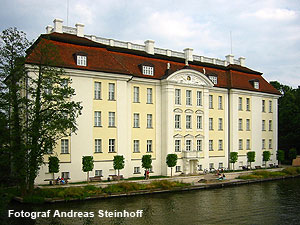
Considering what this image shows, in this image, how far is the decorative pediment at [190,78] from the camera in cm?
3869

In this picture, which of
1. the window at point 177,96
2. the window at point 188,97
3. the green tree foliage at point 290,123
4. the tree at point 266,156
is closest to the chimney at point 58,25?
the window at point 177,96

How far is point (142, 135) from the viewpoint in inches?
1459

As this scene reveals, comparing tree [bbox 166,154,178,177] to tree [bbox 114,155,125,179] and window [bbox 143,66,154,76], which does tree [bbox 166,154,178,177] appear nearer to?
tree [bbox 114,155,125,179]

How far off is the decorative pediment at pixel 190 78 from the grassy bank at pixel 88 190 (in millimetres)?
12756

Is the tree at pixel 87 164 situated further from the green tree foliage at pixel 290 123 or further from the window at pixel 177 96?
the green tree foliage at pixel 290 123

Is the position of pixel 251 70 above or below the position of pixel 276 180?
above

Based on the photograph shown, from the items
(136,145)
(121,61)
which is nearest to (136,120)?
(136,145)

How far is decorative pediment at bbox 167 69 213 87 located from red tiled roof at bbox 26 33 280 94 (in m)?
0.70

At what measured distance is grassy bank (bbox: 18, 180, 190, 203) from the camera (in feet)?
82.1

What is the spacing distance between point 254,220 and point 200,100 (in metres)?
22.2

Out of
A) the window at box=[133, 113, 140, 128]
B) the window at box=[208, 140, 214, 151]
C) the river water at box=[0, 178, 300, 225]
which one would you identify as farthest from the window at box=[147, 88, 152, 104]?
the river water at box=[0, 178, 300, 225]

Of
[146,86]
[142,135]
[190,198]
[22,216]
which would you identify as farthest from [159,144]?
[22,216]

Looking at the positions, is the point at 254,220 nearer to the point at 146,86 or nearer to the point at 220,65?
the point at 146,86

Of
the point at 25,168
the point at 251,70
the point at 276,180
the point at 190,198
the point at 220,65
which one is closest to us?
the point at 25,168
